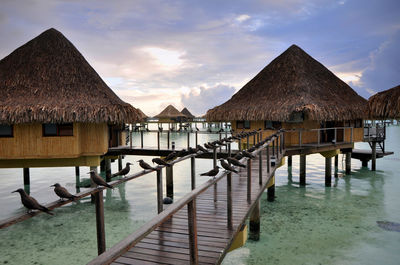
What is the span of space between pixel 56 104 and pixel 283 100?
12.3m

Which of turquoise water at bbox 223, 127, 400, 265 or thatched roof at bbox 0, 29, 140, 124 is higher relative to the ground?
thatched roof at bbox 0, 29, 140, 124

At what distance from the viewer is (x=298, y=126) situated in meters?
17.3

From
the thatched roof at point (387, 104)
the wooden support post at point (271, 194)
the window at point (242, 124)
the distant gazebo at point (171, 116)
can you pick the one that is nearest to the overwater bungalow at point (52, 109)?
the window at point (242, 124)

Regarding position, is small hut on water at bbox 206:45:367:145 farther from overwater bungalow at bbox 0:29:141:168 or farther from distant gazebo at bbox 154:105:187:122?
distant gazebo at bbox 154:105:187:122

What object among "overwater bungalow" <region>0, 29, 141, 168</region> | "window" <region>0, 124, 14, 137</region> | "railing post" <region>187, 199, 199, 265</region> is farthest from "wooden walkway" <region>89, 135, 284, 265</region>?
"window" <region>0, 124, 14, 137</region>

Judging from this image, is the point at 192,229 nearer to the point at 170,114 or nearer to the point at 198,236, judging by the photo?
the point at 198,236

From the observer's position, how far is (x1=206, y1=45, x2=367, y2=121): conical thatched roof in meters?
16.8

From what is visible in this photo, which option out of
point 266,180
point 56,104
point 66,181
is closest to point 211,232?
point 266,180

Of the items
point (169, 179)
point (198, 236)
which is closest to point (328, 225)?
point (169, 179)

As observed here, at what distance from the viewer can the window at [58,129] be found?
13.3 metres

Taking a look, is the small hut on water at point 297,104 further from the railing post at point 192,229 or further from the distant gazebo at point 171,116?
the distant gazebo at point 171,116

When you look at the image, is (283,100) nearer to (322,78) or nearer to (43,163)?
(322,78)

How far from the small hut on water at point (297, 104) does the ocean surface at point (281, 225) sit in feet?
11.0

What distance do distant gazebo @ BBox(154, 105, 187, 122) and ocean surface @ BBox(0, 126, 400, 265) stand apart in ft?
94.6
